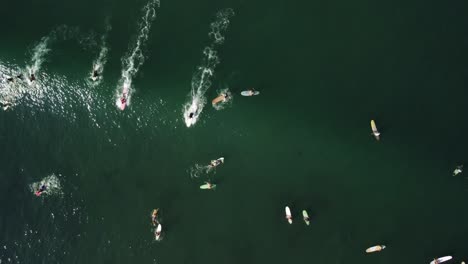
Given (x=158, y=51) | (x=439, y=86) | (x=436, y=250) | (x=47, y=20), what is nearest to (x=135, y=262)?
(x=158, y=51)

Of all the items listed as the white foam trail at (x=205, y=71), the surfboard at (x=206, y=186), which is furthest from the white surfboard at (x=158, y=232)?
the white foam trail at (x=205, y=71)

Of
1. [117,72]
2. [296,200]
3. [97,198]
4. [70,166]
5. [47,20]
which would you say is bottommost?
[296,200]

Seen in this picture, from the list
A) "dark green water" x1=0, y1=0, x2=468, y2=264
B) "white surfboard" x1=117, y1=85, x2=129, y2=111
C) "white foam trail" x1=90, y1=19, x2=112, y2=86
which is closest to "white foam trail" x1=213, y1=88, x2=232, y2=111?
"dark green water" x1=0, y1=0, x2=468, y2=264

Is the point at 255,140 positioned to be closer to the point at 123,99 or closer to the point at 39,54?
the point at 123,99

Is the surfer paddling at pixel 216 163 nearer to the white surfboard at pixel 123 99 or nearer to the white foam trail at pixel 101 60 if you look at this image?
the white surfboard at pixel 123 99

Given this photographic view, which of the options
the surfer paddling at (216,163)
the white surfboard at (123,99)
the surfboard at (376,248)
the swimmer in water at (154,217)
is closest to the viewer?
the surfboard at (376,248)

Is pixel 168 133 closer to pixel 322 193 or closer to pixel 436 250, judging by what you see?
pixel 322 193

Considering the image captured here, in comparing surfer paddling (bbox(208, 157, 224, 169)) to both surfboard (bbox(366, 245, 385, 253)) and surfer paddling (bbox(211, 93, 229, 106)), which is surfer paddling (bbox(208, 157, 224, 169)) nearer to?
surfer paddling (bbox(211, 93, 229, 106))
